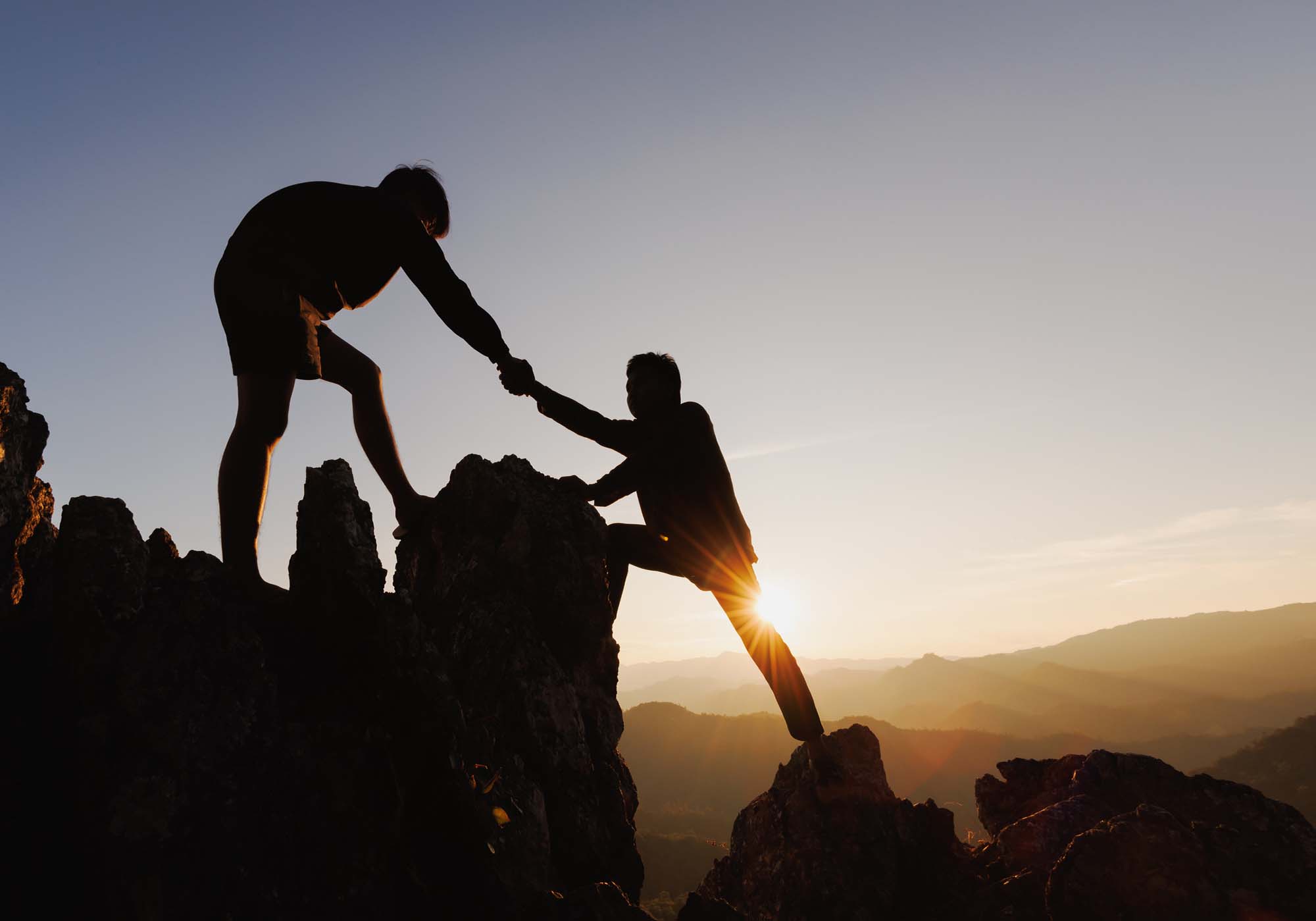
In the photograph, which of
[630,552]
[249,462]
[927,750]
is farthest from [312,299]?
[927,750]

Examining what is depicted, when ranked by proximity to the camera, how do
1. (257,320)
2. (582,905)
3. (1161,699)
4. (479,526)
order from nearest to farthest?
(582,905), (257,320), (479,526), (1161,699)

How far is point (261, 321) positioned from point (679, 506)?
403 centimetres

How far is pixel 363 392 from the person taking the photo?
5824mm

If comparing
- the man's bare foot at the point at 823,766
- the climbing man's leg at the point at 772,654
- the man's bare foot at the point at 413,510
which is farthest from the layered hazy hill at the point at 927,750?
the man's bare foot at the point at 413,510

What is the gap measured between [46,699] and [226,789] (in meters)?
0.98

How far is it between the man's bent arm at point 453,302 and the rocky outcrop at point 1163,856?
6.84m

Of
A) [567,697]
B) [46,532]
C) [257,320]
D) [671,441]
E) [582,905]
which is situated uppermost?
[257,320]

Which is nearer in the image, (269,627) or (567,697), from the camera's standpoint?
(269,627)

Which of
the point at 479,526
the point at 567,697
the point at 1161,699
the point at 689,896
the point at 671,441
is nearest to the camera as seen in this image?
the point at 689,896

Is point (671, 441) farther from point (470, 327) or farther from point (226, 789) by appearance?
point (226, 789)

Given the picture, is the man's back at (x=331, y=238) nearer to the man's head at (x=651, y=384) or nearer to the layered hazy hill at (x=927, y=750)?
the man's head at (x=651, y=384)

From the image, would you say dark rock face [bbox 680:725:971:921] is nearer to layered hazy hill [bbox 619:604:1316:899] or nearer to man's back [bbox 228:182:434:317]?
man's back [bbox 228:182:434:317]

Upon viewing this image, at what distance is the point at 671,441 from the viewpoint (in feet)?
23.3

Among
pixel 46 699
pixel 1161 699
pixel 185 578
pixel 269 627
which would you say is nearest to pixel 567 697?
pixel 269 627
